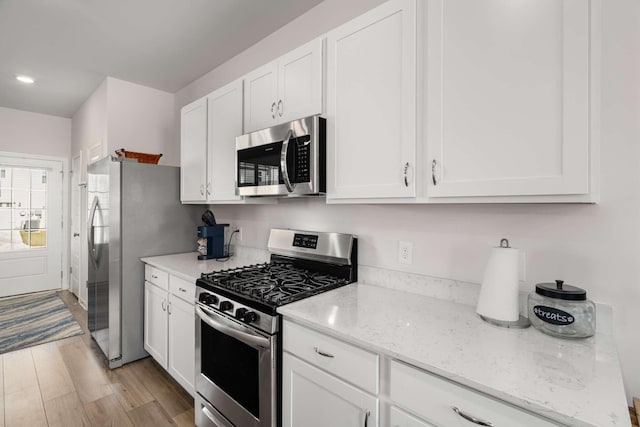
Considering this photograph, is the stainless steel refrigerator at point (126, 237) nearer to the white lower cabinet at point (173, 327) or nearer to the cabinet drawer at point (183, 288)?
the white lower cabinet at point (173, 327)

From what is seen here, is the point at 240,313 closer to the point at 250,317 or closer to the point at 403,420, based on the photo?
the point at 250,317

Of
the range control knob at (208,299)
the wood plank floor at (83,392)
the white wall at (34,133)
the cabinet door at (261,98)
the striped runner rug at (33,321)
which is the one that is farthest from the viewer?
the white wall at (34,133)

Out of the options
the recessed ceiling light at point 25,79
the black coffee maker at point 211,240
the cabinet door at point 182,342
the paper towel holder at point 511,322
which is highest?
the recessed ceiling light at point 25,79

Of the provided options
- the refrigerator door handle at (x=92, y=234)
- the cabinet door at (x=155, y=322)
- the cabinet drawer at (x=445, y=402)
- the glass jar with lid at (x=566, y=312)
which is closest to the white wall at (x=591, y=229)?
the glass jar with lid at (x=566, y=312)

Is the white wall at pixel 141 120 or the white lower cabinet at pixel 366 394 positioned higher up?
the white wall at pixel 141 120

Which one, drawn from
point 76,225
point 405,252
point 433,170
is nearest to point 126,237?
point 405,252

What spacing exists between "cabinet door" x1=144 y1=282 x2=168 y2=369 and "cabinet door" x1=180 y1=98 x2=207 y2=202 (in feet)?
2.72

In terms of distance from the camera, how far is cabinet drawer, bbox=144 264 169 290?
2.39 metres

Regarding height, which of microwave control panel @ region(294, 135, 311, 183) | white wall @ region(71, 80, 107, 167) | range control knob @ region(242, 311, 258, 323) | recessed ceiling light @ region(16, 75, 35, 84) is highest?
recessed ceiling light @ region(16, 75, 35, 84)

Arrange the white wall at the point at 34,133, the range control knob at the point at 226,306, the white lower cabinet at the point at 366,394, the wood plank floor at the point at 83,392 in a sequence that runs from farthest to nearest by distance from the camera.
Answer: the white wall at the point at 34,133 < the wood plank floor at the point at 83,392 < the range control knob at the point at 226,306 < the white lower cabinet at the point at 366,394

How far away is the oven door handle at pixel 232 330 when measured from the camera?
145 centimetres

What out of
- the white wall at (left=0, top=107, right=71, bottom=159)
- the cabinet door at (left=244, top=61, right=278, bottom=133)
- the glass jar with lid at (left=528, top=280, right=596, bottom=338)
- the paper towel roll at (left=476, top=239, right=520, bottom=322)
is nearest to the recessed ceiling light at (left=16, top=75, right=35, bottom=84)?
the white wall at (left=0, top=107, right=71, bottom=159)

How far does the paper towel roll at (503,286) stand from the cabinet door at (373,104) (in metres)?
0.42

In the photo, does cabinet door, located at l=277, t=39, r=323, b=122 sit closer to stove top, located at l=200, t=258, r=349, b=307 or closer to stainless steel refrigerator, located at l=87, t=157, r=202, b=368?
stove top, located at l=200, t=258, r=349, b=307
